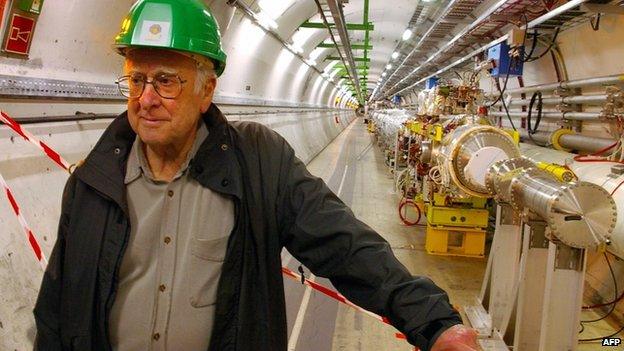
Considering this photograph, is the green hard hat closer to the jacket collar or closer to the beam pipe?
the jacket collar

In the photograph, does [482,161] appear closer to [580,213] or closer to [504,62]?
[580,213]

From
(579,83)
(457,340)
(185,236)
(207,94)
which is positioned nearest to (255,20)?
(579,83)

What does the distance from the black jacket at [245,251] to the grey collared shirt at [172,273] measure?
0.11 ft

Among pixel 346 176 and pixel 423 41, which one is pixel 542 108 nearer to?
pixel 423 41

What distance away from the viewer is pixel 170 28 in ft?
4.35

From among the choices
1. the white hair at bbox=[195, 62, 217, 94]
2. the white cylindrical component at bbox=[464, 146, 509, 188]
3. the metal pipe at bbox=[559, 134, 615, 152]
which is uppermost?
the metal pipe at bbox=[559, 134, 615, 152]

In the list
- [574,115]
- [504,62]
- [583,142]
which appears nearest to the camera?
[583,142]

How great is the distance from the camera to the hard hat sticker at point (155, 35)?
52.0 inches

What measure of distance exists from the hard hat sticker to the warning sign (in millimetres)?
1406

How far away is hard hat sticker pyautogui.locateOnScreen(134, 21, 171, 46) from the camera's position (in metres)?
1.32

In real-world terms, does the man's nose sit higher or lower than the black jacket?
higher

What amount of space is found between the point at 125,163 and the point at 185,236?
0.93 ft

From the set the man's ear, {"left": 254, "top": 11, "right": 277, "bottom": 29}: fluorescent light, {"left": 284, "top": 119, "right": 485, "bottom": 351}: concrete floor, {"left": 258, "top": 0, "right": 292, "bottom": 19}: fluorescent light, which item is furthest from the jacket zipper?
{"left": 258, "top": 0, "right": 292, "bottom": 19}: fluorescent light

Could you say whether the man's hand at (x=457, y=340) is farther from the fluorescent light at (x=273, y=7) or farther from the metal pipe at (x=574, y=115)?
the fluorescent light at (x=273, y=7)
